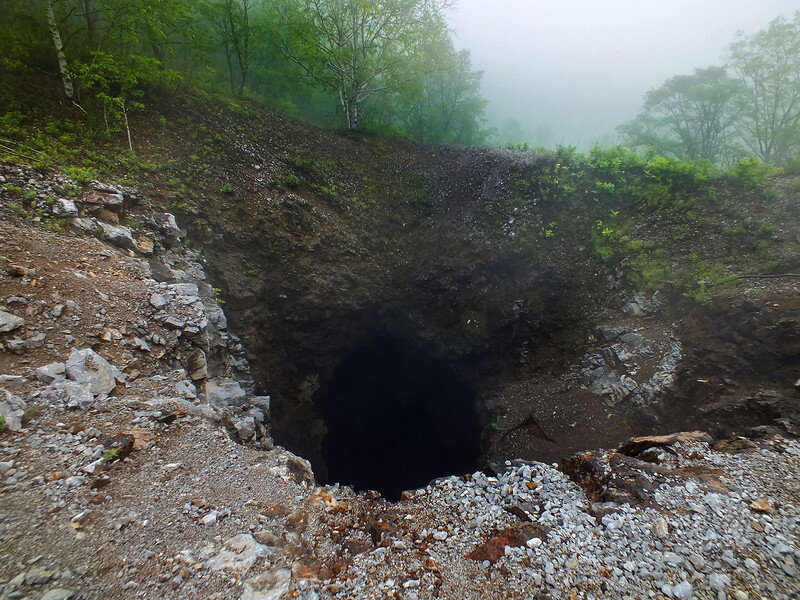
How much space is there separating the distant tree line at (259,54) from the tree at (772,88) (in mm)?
13024

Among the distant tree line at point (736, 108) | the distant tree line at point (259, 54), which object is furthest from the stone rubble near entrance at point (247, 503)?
the distant tree line at point (736, 108)

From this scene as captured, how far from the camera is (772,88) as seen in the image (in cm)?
1505

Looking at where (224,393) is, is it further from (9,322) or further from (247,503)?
(9,322)

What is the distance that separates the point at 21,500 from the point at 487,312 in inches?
426

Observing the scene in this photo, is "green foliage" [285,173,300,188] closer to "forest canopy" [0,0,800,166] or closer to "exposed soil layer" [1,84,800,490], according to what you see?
"exposed soil layer" [1,84,800,490]

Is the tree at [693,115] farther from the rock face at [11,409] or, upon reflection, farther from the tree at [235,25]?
the rock face at [11,409]

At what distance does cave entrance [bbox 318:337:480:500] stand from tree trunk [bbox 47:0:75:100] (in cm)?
1118

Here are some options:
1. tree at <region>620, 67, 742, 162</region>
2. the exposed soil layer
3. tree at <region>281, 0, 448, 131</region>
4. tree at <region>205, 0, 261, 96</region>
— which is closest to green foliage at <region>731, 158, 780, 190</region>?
the exposed soil layer

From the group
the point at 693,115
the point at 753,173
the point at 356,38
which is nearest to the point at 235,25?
the point at 356,38

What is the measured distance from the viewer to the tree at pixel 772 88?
14.2m

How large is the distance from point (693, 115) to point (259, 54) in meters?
22.9

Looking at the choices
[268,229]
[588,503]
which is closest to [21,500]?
[588,503]

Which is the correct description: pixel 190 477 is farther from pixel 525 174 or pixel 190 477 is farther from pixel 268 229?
pixel 525 174

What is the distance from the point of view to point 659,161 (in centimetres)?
1009
